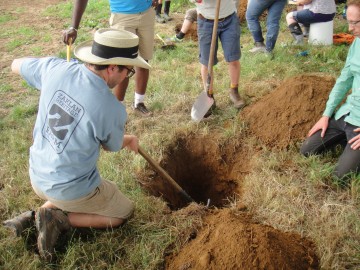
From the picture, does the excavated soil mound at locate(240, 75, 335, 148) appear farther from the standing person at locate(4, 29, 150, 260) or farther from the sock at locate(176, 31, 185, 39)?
the sock at locate(176, 31, 185, 39)

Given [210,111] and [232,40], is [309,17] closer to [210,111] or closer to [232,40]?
[232,40]

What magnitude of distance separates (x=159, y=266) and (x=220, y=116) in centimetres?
217

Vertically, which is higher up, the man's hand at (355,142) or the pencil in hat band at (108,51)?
the pencil in hat band at (108,51)

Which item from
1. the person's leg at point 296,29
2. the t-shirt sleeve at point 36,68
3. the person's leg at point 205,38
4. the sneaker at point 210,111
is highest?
the t-shirt sleeve at point 36,68

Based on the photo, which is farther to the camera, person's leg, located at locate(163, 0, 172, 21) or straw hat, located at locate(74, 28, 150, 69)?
person's leg, located at locate(163, 0, 172, 21)

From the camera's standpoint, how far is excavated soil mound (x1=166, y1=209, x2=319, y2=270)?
230 centimetres

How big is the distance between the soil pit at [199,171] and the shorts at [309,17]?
338cm

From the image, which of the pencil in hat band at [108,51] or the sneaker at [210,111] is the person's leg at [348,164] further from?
the pencil in hat band at [108,51]

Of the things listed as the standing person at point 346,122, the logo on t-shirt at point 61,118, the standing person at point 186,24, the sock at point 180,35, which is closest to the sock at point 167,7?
the standing person at point 186,24

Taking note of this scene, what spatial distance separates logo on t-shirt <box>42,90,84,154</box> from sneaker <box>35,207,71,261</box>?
1.68 ft

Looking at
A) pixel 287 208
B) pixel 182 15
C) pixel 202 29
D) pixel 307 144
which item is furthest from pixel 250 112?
pixel 182 15

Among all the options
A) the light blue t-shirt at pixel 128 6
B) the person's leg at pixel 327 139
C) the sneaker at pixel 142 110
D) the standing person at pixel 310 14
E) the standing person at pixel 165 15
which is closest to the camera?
the person's leg at pixel 327 139

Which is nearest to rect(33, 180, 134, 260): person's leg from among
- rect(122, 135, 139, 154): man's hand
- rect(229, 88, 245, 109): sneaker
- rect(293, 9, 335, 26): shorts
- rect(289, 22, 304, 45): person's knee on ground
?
rect(122, 135, 139, 154): man's hand

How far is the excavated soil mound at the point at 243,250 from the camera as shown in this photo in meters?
2.30
